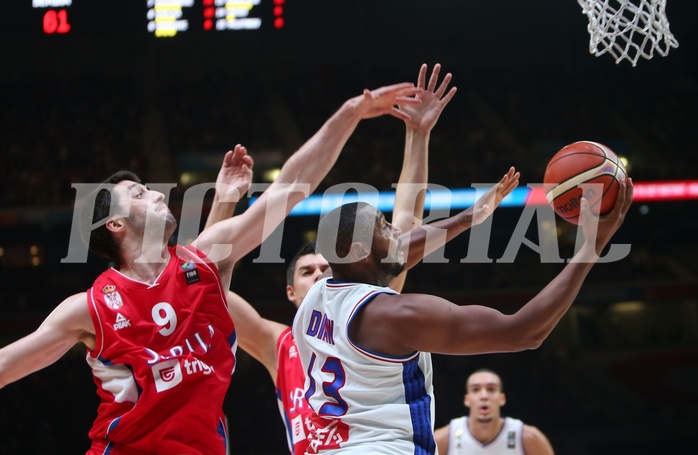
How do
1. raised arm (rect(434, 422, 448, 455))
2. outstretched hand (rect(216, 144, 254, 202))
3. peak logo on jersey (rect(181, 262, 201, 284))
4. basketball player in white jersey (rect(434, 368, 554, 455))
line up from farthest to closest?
1. raised arm (rect(434, 422, 448, 455))
2. basketball player in white jersey (rect(434, 368, 554, 455))
3. outstretched hand (rect(216, 144, 254, 202))
4. peak logo on jersey (rect(181, 262, 201, 284))

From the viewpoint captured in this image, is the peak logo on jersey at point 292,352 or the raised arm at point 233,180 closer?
the raised arm at point 233,180

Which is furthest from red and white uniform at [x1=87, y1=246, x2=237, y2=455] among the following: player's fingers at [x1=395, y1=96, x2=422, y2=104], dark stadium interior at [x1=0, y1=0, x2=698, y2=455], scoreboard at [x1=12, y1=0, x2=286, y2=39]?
dark stadium interior at [x1=0, y1=0, x2=698, y2=455]

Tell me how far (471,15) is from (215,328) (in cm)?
1461

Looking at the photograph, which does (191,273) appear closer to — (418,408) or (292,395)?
(292,395)

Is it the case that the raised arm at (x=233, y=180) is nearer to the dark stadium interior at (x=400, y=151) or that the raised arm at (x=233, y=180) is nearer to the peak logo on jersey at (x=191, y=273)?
the peak logo on jersey at (x=191, y=273)

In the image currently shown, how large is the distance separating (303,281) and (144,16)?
21.9ft

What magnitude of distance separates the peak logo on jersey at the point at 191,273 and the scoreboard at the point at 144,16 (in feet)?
18.5

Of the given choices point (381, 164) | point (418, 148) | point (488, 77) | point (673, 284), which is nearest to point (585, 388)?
point (673, 284)

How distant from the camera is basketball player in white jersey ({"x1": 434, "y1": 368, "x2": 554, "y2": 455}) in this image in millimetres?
6043

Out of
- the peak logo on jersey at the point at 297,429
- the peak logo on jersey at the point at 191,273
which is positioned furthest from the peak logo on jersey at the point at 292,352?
the peak logo on jersey at the point at 191,273

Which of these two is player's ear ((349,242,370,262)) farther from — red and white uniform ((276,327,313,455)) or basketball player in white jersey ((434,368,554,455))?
basketball player in white jersey ((434,368,554,455))

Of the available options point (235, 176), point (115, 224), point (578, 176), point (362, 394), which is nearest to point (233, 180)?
point (235, 176)

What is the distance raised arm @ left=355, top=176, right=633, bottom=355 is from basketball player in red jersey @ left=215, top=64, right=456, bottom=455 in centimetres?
75

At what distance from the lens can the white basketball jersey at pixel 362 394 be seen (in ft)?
9.21
